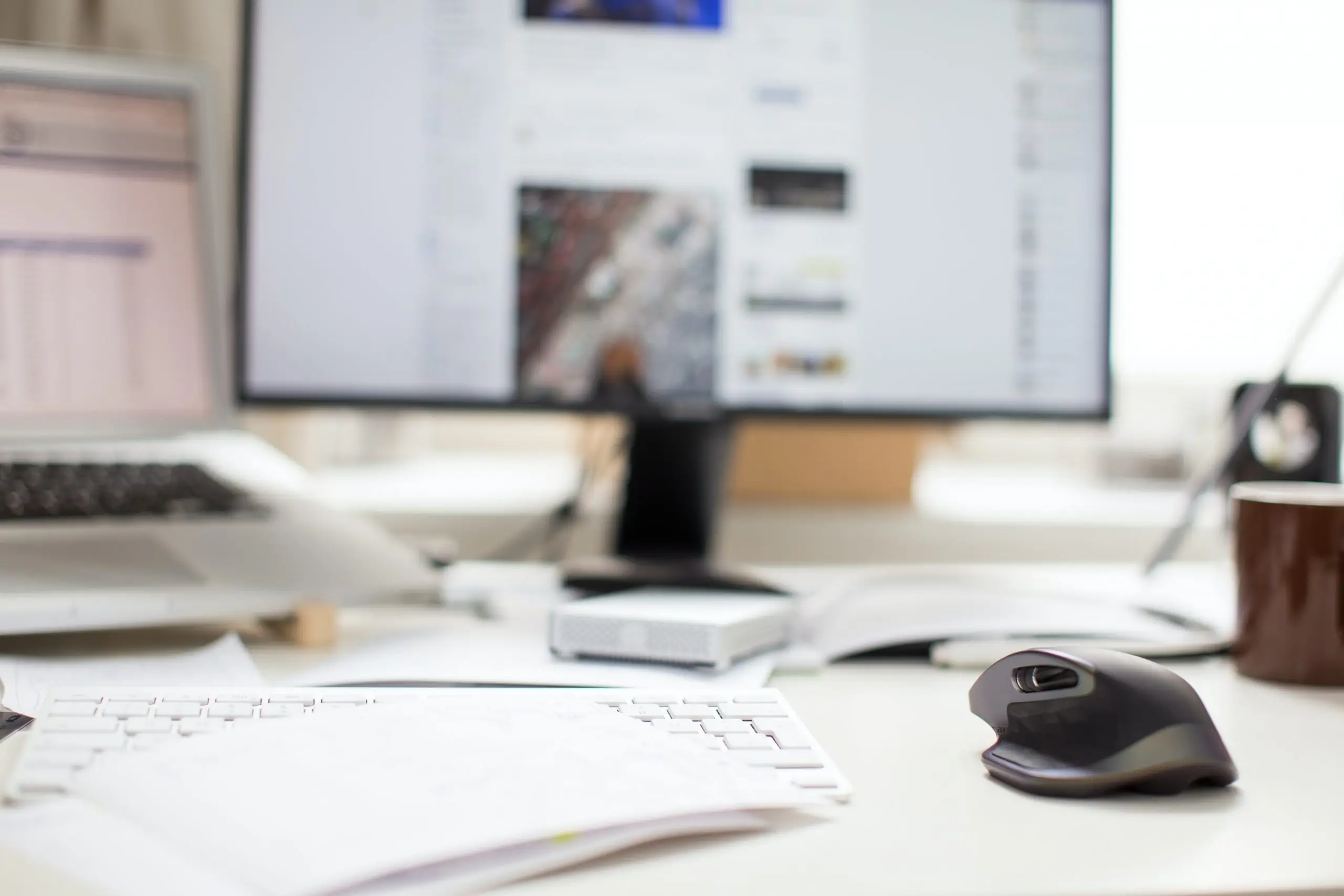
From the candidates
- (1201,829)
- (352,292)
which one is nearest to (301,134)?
(352,292)

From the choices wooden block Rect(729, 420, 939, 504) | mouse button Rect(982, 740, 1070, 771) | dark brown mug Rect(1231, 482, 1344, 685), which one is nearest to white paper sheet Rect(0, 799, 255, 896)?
mouse button Rect(982, 740, 1070, 771)

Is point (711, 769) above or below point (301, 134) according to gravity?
below

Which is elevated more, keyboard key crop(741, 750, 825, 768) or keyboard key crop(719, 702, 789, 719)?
keyboard key crop(719, 702, 789, 719)

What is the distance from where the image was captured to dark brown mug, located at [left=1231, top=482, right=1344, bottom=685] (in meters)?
0.54

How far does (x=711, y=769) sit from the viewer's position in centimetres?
37

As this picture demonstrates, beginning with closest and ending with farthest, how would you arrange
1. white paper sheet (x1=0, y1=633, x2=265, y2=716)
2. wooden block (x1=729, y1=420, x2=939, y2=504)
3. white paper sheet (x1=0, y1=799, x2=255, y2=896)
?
white paper sheet (x1=0, y1=799, x2=255, y2=896) < white paper sheet (x1=0, y1=633, x2=265, y2=716) < wooden block (x1=729, y1=420, x2=939, y2=504)

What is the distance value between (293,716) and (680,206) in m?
0.46

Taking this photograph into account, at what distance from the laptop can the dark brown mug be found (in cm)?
44

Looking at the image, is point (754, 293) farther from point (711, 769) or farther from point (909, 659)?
point (711, 769)

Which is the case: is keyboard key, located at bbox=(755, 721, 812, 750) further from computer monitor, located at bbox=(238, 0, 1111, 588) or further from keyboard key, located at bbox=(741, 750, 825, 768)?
computer monitor, located at bbox=(238, 0, 1111, 588)

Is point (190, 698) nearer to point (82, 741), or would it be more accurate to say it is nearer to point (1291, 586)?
point (82, 741)

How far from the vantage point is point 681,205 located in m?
0.76

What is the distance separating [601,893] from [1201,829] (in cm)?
20

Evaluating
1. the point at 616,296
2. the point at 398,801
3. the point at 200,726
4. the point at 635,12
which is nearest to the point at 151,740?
the point at 200,726
